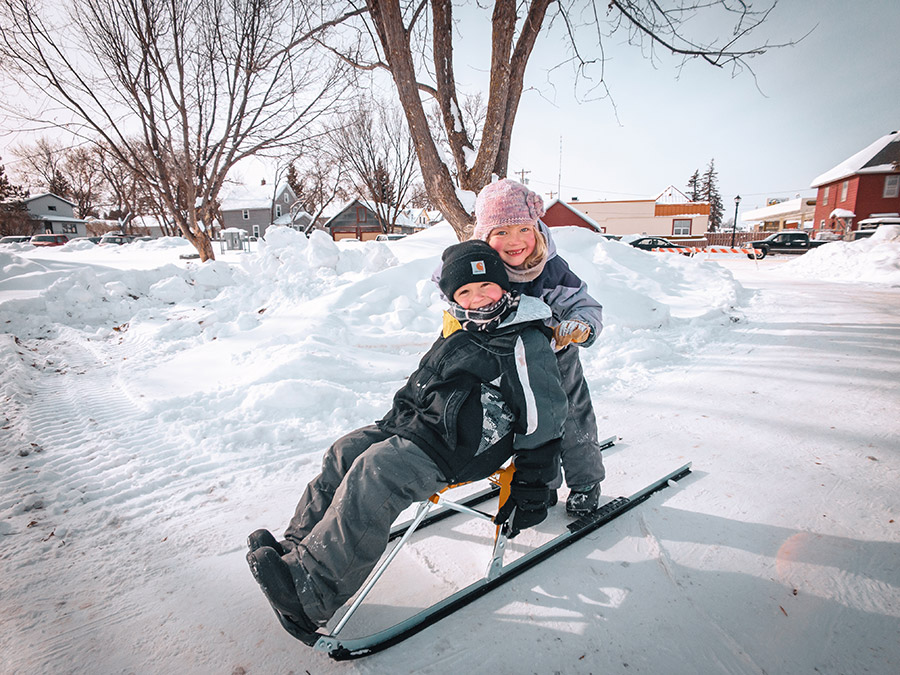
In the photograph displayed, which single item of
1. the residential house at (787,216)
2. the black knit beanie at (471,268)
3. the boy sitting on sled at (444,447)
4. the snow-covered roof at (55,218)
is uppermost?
the snow-covered roof at (55,218)

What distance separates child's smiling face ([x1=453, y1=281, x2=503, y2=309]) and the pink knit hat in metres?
0.38

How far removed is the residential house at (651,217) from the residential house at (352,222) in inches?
829

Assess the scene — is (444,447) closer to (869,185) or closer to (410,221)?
(869,185)

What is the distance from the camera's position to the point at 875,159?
24484 millimetres

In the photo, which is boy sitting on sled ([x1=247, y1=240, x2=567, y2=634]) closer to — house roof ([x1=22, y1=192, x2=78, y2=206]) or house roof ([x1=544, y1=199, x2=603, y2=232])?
house roof ([x1=544, y1=199, x2=603, y2=232])

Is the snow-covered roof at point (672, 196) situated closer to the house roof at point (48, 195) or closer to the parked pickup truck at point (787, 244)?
the parked pickup truck at point (787, 244)

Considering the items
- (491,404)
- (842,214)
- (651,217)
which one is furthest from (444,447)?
(651,217)

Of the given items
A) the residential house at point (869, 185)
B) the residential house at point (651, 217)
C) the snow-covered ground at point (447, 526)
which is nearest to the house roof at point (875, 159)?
the residential house at point (869, 185)

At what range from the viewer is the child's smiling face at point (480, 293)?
157 centimetres

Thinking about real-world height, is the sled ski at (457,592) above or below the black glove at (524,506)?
below

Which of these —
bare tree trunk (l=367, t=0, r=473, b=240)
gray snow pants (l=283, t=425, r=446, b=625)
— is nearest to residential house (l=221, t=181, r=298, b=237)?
bare tree trunk (l=367, t=0, r=473, b=240)

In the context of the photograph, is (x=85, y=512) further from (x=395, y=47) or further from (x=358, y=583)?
(x=395, y=47)

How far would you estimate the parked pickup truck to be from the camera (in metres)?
18.5

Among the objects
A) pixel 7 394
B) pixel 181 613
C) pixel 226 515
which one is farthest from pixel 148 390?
pixel 181 613
